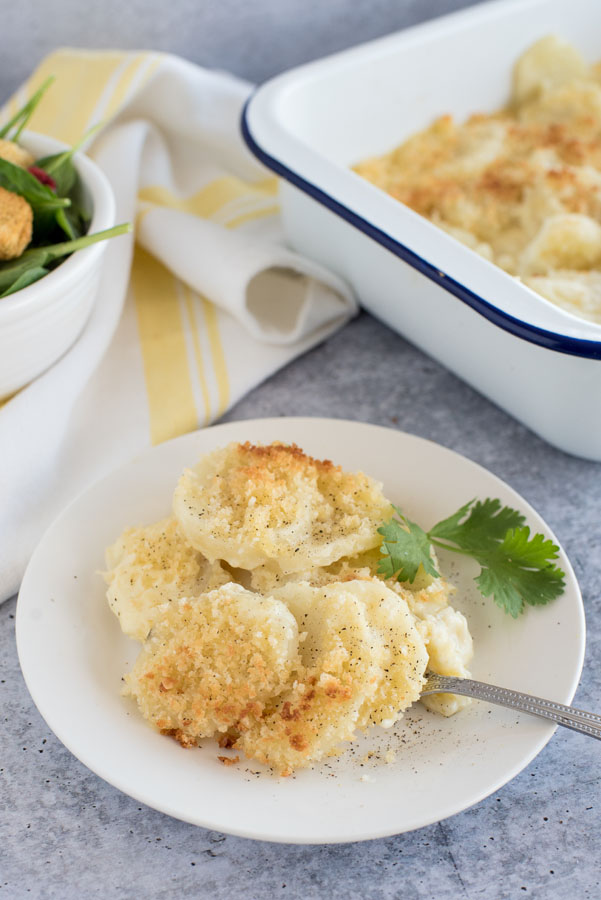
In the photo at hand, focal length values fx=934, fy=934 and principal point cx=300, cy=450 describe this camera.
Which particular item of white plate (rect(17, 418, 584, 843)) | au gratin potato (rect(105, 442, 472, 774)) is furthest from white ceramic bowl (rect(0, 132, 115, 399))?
au gratin potato (rect(105, 442, 472, 774))

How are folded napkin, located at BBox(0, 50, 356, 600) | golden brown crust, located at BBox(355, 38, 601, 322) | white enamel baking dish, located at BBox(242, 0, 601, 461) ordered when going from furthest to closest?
1. golden brown crust, located at BBox(355, 38, 601, 322)
2. folded napkin, located at BBox(0, 50, 356, 600)
3. white enamel baking dish, located at BBox(242, 0, 601, 461)

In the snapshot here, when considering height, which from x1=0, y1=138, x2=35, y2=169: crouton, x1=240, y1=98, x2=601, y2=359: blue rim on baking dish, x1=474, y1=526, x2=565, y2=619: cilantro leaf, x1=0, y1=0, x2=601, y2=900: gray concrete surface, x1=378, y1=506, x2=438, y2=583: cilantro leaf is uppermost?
x1=0, y1=138, x2=35, y2=169: crouton

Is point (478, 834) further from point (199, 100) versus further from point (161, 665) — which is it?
point (199, 100)

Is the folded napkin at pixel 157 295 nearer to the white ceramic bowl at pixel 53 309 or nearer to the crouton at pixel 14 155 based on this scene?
the white ceramic bowl at pixel 53 309

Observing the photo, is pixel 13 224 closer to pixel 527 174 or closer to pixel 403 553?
pixel 403 553

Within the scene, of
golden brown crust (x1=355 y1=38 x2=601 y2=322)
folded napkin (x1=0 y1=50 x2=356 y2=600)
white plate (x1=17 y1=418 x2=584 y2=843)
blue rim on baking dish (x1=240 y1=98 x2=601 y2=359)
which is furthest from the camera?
golden brown crust (x1=355 y1=38 x2=601 y2=322)

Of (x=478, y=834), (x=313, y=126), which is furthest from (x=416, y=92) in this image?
(x=478, y=834)

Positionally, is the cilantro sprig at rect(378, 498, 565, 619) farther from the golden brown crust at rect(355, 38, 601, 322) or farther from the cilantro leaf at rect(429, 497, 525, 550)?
the golden brown crust at rect(355, 38, 601, 322)
